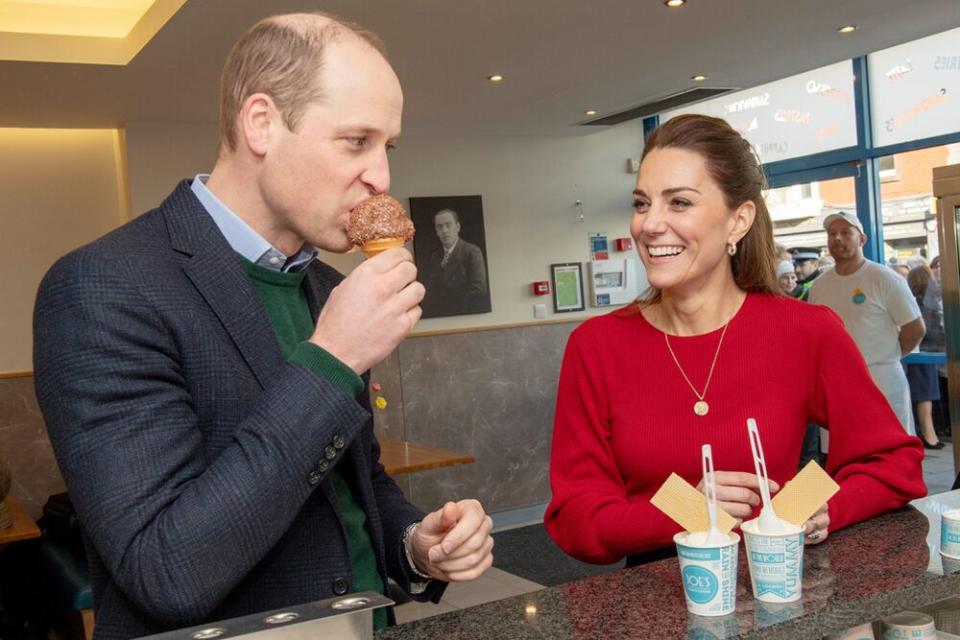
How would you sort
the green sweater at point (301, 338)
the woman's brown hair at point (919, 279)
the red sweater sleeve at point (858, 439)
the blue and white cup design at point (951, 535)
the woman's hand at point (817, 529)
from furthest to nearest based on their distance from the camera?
the woman's brown hair at point (919, 279) < the red sweater sleeve at point (858, 439) < the woman's hand at point (817, 529) < the blue and white cup design at point (951, 535) < the green sweater at point (301, 338)

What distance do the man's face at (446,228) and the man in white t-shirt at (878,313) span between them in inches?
118

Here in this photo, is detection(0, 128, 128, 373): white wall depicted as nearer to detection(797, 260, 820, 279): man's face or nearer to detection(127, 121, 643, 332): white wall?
detection(127, 121, 643, 332): white wall

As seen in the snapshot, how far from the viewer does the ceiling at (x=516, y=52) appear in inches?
183

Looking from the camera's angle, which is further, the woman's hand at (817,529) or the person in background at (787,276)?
the person in background at (787,276)

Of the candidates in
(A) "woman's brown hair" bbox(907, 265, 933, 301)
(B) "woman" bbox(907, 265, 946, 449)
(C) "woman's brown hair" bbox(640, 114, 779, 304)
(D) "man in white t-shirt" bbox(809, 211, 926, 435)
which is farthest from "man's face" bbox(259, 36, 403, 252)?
(A) "woman's brown hair" bbox(907, 265, 933, 301)

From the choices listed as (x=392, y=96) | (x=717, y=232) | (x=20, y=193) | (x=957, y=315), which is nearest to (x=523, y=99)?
(x=20, y=193)

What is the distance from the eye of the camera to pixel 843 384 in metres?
2.12

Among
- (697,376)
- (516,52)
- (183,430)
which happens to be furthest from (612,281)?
(183,430)

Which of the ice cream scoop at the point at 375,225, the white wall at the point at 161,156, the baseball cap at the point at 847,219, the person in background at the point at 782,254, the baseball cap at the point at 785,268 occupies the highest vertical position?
the white wall at the point at 161,156

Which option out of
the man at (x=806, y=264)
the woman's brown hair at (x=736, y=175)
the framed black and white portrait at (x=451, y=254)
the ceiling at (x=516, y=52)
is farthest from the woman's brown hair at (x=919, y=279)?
the woman's brown hair at (x=736, y=175)

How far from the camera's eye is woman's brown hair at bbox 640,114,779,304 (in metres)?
2.27

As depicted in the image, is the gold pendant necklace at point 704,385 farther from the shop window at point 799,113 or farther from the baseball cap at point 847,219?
the shop window at point 799,113

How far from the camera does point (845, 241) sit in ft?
20.6

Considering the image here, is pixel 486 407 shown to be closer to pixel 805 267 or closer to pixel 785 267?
pixel 785 267
